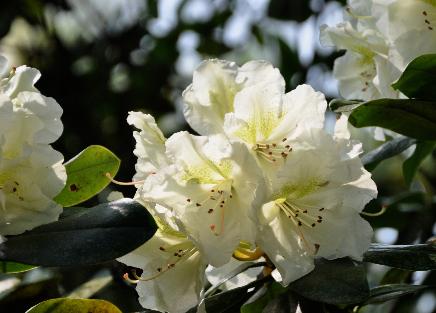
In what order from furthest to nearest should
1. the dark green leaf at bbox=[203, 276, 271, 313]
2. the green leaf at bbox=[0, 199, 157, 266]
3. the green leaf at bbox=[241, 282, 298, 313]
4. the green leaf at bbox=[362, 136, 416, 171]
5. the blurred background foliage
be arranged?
the blurred background foliage < the green leaf at bbox=[362, 136, 416, 171] < the dark green leaf at bbox=[203, 276, 271, 313] < the green leaf at bbox=[241, 282, 298, 313] < the green leaf at bbox=[0, 199, 157, 266]

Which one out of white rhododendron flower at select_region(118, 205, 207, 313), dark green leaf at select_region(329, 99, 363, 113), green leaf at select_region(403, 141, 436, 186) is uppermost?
dark green leaf at select_region(329, 99, 363, 113)

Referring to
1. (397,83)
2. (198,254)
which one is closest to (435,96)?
(397,83)

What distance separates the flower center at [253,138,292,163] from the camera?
3.70ft

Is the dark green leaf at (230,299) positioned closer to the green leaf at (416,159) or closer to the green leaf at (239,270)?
the green leaf at (239,270)

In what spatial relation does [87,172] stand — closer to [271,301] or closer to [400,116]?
[271,301]

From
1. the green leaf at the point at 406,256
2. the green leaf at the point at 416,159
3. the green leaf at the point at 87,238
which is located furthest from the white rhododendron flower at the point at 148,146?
the green leaf at the point at 416,159

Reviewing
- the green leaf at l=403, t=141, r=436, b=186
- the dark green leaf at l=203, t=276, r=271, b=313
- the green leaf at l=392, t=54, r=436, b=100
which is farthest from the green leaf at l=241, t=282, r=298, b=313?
the green leaf at l=403, t=141, r=436, b=186

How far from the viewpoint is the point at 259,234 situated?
3.65 feet

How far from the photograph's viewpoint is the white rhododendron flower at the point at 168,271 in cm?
119

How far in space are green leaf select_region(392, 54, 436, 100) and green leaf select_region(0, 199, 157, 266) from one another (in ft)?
1.43

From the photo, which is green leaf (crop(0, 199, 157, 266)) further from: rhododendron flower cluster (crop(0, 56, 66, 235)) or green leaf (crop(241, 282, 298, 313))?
green leaf (crop(241, 282, 298, 313))

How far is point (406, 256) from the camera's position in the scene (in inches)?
47.5

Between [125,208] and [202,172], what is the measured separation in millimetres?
115

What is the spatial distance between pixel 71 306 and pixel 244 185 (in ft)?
0.99
